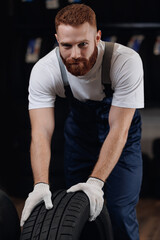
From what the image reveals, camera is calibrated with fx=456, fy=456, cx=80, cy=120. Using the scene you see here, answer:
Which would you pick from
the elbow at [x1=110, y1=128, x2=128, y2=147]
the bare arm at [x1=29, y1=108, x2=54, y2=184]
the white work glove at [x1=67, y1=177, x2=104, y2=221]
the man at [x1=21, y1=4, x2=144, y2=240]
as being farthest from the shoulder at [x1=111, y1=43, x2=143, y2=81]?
Result: the white work glove at [x1=67, y1=177, x2=104, y2=221]

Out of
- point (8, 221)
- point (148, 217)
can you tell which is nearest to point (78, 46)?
point (8, 221)

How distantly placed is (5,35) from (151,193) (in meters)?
1.63

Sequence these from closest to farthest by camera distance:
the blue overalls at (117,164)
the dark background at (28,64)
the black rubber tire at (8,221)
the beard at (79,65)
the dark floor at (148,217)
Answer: the black rubber tire at (8,221)
the beard at (79,65)
the blue overalls at (117,164)
the dark floor at (148,217)
the dark background at (28,64)

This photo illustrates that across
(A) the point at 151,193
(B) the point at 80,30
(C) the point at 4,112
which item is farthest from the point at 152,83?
(B) the point at 80,30

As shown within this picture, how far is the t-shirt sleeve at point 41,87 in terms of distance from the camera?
1962 mm

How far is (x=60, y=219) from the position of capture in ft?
5.20

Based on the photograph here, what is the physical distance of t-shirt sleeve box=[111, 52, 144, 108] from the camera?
185 centimetres

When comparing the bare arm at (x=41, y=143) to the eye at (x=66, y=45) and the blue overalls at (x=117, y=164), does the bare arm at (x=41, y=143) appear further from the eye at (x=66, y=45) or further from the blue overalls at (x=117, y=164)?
the eye at (x=66, y=45)

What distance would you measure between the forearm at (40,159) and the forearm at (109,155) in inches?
8.2

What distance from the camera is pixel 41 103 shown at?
2004 mm

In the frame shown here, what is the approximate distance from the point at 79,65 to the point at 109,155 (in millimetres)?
371

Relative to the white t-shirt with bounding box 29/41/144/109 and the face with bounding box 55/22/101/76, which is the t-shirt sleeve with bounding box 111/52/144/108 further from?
the face with bounding box 55/22/101/76

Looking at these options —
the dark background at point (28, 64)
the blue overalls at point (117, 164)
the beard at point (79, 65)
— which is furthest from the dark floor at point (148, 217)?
the beard at point (79, 65)

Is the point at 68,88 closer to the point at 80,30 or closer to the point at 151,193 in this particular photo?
the point at 80,30
